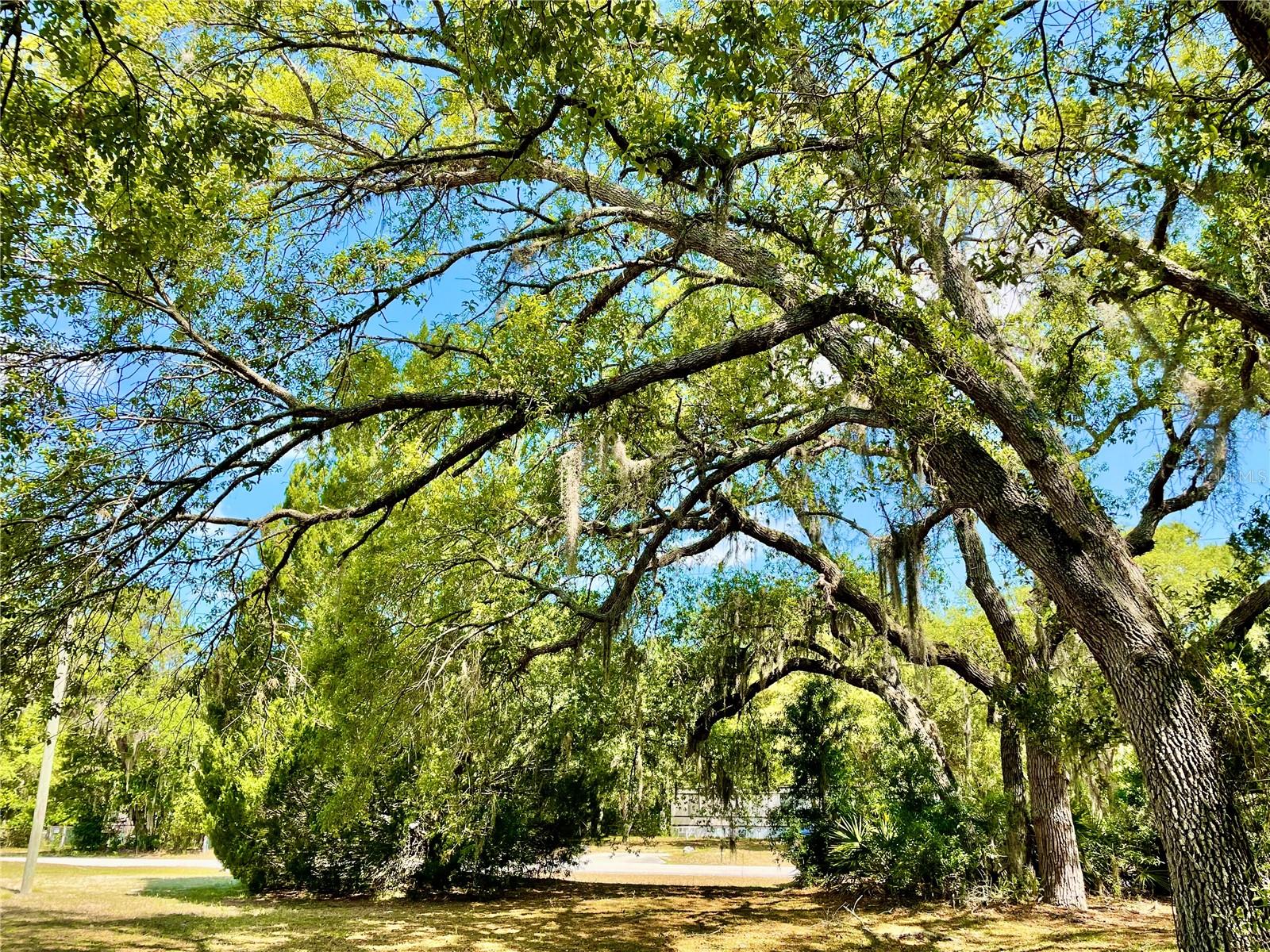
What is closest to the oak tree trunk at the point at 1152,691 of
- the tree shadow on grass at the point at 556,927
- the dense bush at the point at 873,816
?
the tree shadow on grass at the point at 556,927

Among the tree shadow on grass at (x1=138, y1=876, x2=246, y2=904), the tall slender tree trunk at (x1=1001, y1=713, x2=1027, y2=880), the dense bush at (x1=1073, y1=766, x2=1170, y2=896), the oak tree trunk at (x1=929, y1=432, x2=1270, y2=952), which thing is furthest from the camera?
the tree shadow on grass at (x1=138, y1=876, x2=246, y2=904)

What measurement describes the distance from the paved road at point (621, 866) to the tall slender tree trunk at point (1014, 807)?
17.9 ft

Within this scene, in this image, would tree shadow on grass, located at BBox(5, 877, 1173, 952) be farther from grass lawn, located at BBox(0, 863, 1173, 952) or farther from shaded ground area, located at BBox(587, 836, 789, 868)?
shaded ground area, located at BBox(587, 836, 789, 868)

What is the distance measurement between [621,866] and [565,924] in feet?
29.2

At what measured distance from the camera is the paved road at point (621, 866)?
1510cm

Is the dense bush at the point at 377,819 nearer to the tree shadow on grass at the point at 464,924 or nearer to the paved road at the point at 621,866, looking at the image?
the tree shadow on grass at the point at 464,924

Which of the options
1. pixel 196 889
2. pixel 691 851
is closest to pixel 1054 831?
pixel 196 889

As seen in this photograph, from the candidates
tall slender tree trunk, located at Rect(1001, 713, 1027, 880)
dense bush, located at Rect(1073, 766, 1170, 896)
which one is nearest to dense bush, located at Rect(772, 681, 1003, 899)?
tall slender tree trunk, located at Rect(1001, 713, 1027, 880)

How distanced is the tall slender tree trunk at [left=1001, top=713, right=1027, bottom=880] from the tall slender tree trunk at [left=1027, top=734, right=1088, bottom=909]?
244 mm

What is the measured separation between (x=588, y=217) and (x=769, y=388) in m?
2.69

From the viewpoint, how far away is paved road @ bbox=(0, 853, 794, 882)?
49.5ft

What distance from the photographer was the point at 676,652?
10734 mm

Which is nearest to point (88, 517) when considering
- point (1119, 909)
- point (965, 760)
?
point (1119, 909)

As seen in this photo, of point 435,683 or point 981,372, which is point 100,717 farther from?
point 981,372
